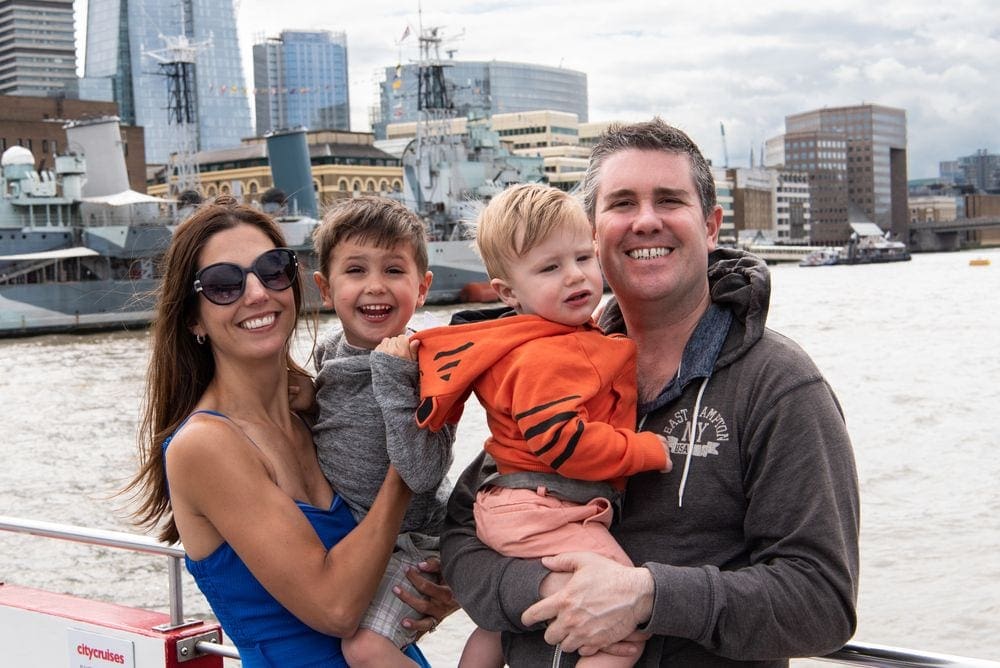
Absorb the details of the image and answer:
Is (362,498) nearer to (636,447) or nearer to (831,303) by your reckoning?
(636,447)

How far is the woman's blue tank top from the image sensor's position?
217cm

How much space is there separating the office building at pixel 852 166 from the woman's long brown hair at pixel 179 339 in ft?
476

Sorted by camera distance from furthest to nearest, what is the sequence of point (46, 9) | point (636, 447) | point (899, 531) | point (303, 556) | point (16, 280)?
point (46, 9), point (16, 280), point (899, 531), point (303, 556), point (636, 447)

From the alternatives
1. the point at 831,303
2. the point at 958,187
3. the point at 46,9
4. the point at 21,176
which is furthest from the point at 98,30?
the point at 958,187

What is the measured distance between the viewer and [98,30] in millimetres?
138750

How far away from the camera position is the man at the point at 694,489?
185cm

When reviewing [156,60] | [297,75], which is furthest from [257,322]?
[297,75]

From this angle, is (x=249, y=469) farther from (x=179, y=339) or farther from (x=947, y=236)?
(x=947, y=236)

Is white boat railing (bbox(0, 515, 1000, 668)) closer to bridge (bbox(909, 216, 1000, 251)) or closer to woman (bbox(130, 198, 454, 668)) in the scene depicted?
woman (bbox(130, 198, 454, 668))

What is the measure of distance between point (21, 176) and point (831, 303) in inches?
1281

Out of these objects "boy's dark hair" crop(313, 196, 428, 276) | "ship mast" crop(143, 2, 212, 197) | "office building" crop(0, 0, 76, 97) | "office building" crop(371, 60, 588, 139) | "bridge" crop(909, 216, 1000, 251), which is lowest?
"bridge" crop(909, 216, 1000, 251)

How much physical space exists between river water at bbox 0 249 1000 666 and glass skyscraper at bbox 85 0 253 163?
355 ft

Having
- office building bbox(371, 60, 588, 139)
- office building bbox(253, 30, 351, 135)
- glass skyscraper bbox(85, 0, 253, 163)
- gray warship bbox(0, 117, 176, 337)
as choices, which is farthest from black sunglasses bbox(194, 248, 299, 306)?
office building bbox(253, 30, 351, 135)

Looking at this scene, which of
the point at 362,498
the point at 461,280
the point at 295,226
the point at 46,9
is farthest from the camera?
the point at 46,9
